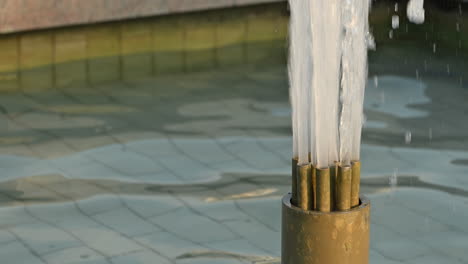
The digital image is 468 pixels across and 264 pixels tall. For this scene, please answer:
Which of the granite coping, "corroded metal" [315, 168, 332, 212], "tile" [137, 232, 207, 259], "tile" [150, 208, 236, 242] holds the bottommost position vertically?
"tile" [137, 232, 207, 259]

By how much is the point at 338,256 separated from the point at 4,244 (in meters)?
2.27

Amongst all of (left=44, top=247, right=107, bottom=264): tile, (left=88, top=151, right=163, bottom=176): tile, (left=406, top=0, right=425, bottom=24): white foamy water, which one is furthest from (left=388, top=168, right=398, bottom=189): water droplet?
(left=406, top=0, right=425, bottom=24): white foamy water

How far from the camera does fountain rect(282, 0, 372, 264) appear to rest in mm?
3164

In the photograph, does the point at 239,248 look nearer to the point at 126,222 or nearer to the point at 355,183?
the point at 126,222

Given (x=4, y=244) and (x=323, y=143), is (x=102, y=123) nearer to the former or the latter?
(x=4, y=244)

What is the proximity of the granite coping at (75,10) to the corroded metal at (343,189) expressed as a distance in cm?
507

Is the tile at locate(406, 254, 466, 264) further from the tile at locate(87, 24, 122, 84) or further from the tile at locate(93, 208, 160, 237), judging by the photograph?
the tile at locate(87, 24, 122, 84)

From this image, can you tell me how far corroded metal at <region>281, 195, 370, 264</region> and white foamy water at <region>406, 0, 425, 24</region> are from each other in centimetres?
619

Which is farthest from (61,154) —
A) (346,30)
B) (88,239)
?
(346,30)

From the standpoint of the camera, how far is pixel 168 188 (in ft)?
18.6

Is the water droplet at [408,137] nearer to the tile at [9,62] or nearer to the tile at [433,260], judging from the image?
the tile at [433,260]

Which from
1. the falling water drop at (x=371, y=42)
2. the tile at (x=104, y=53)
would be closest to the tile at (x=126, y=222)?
the tile at (x=104, y=53)

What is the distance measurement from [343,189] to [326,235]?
0.16m

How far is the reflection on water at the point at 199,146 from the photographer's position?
4.98m
